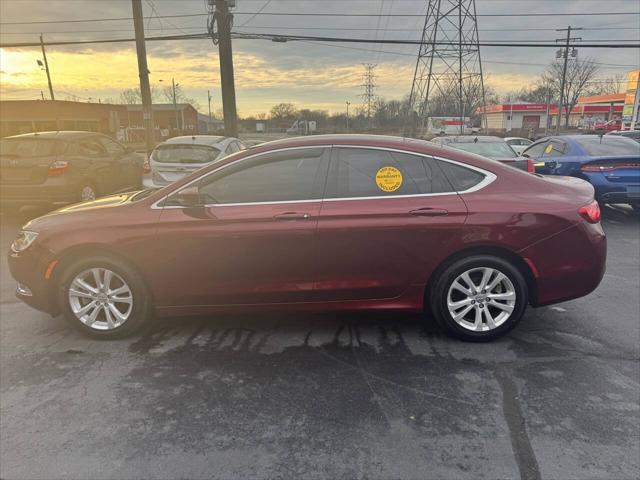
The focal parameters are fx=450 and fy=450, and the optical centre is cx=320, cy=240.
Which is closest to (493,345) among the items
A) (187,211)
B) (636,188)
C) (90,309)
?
(187,211)

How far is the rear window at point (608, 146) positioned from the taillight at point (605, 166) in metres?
0.28

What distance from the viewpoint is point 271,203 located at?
3.50 metres

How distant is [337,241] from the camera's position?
3463mm

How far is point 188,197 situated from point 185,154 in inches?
203

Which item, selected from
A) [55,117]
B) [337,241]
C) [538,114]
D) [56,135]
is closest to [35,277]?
[337,241]

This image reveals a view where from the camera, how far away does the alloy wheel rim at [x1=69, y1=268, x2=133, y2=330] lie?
3.65m

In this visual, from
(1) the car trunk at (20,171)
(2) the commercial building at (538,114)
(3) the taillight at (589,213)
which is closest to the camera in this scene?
(3) the taillight at (589,213)

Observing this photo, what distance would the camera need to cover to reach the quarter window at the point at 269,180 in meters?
3.54

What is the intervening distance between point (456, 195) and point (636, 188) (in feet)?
19.6

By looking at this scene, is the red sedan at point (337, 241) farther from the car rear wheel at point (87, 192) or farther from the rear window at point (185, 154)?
the car rear wheel at point (87, 192)

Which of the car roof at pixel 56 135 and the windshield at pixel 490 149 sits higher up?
the car roof at pixel 56 135

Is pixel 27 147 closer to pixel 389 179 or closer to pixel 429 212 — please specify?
pixel 389 179

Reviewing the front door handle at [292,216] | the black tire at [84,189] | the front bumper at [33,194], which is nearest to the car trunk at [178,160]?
the black tire at [84,189]

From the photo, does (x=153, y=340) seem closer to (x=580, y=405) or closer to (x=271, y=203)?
(x=271, y=203)
